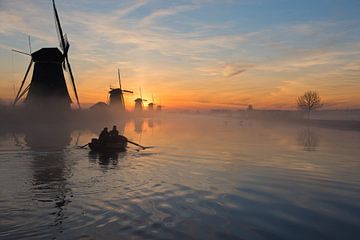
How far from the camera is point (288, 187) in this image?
574 inches

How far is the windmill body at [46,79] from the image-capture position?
56.2 metres

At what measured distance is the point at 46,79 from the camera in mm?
56969

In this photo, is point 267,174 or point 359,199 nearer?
point 359,199

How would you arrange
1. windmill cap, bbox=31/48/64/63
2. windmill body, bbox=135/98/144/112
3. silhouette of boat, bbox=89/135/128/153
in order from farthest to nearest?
1. windmill body, bbox=135/98/144/112
2. windmill cap, bbox=31/48/64/63
3. silhouette of boat, bbox=89/135/128/153

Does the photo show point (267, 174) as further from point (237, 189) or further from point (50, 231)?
point (50, 231)

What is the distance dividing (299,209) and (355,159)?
15573 mm

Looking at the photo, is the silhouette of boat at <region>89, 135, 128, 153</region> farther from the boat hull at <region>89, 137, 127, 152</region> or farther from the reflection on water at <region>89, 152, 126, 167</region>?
the reflection on water at <region>89, 152, 126, 167</region>

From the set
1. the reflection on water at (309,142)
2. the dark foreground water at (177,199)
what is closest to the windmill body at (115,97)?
the reflection on water at (309,142)

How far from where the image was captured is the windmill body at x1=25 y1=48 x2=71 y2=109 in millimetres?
56219

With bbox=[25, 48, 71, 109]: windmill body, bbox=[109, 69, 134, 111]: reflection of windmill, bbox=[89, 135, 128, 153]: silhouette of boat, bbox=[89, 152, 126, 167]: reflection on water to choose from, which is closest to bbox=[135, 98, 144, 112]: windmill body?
bbox=[109, 69, 134, 111]: reflection of windmill

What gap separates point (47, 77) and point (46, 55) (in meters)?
4.07

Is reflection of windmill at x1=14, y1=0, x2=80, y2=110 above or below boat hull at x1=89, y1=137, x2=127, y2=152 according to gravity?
above

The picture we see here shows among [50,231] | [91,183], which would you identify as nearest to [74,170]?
[91,183]

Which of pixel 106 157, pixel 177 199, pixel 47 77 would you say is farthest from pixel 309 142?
pixel 47 77
